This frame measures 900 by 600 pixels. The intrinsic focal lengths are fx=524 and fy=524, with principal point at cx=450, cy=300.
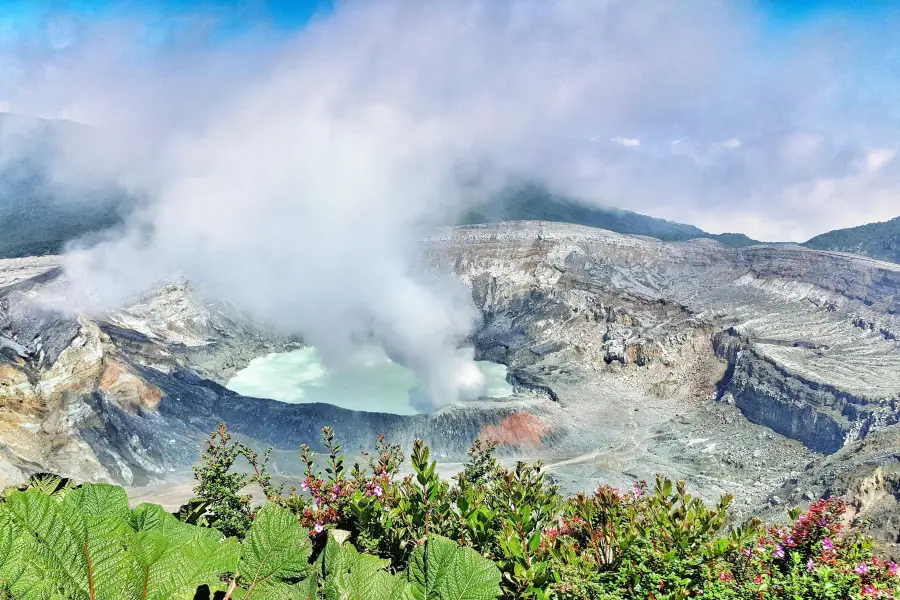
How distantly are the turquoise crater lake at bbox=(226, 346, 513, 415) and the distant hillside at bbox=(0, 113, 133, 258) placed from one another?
56.0m

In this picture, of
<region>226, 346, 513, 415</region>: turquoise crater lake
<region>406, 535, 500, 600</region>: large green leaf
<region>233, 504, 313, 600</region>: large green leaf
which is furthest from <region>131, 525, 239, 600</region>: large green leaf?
<region>226, 346, 513, 415</region>: turquoise crater lake

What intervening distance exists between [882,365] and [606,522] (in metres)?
43.6

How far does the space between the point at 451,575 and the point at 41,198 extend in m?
140

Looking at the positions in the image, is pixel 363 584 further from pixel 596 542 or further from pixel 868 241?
pixel 868 241

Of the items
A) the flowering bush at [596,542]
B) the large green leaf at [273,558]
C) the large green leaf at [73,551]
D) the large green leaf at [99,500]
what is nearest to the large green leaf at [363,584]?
the large green leaf at [273,558]

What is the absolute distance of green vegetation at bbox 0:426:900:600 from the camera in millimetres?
1341

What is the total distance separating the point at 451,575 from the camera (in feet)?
5.64

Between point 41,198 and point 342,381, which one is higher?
point 41,198

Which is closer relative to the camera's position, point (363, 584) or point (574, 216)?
point (363, 584)

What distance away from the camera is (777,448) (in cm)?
3034

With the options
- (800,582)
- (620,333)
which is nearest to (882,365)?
(620,333)

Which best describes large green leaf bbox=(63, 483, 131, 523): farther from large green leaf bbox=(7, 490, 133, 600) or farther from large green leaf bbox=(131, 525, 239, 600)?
large green leaf bbox=(7, 490, 133, 600)

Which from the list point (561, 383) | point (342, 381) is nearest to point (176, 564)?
point (561, 383)

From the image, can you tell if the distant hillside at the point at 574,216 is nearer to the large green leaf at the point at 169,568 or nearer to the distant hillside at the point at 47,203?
the distant hillside at the point at 47,203
